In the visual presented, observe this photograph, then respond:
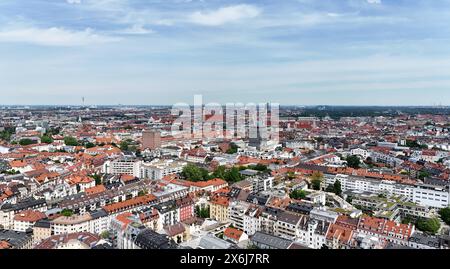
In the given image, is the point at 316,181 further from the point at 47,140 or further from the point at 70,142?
the point at 47,140

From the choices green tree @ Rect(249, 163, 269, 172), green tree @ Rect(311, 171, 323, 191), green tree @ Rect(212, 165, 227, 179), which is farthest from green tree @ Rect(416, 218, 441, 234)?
green tree @ Rect(249, 163, 269, 172)

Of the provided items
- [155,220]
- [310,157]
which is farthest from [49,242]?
[310,157]

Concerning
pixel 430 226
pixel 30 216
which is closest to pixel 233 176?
pixel 430 226

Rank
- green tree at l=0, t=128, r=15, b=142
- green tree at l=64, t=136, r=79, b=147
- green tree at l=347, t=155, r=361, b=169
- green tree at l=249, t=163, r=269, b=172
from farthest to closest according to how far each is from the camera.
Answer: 1. green tree at l=0, t=128, r=15, b=142
2. green tree at l=64, t=136, r=79, b=147
3. green tree at l=347, t=155, r=361, b=169
4. green tree at l=249, t=163, r=269, b=172

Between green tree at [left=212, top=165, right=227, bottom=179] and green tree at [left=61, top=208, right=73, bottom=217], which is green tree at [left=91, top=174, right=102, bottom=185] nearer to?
green tree at [left=61, top=208, right=73, bottom=217]

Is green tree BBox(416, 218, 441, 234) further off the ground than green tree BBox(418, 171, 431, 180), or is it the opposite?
green tree BBox(418, 171, 431, 180)

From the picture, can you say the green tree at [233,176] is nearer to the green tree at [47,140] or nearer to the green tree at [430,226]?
the green tree at [430,226]

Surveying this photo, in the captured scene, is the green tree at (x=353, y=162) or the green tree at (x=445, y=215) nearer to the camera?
the green tree at (x=445, y=215)

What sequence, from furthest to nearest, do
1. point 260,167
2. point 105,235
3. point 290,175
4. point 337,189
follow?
point 260,167 → point 290,175 → point 337,189 → point 105,235

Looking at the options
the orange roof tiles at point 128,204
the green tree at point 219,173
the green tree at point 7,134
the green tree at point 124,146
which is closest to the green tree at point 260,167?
the green tree at point 219,173
